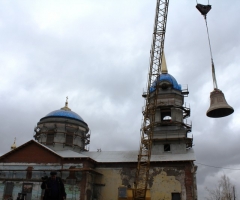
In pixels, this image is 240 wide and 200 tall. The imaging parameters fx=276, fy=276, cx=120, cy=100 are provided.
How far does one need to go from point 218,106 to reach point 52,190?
6.07 m

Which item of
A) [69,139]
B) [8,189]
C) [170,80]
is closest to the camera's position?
[8,189]

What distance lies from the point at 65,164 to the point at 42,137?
29.2ft

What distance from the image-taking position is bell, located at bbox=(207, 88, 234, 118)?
945 cm

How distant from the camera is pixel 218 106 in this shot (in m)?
9.38

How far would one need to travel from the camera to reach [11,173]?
97.9 ft

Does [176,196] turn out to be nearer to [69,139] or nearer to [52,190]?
[69,139]

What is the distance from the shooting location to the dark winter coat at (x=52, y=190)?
8516mm

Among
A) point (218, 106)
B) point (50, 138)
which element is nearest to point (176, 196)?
point (50, 138)

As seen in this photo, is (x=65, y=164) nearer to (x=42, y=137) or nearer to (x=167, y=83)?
(x=42, y=137)

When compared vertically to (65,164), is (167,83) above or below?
above

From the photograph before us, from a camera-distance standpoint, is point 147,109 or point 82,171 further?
point 147,109

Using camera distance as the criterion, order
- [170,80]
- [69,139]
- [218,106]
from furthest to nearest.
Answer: [69,139] < [170,80] < [218,106]

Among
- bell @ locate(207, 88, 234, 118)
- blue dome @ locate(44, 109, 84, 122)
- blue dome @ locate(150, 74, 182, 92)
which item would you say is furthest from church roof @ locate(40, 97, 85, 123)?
bell @ locate(207, 88, 234, 118)

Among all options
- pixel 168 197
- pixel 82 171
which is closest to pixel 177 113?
pixel 168 197
